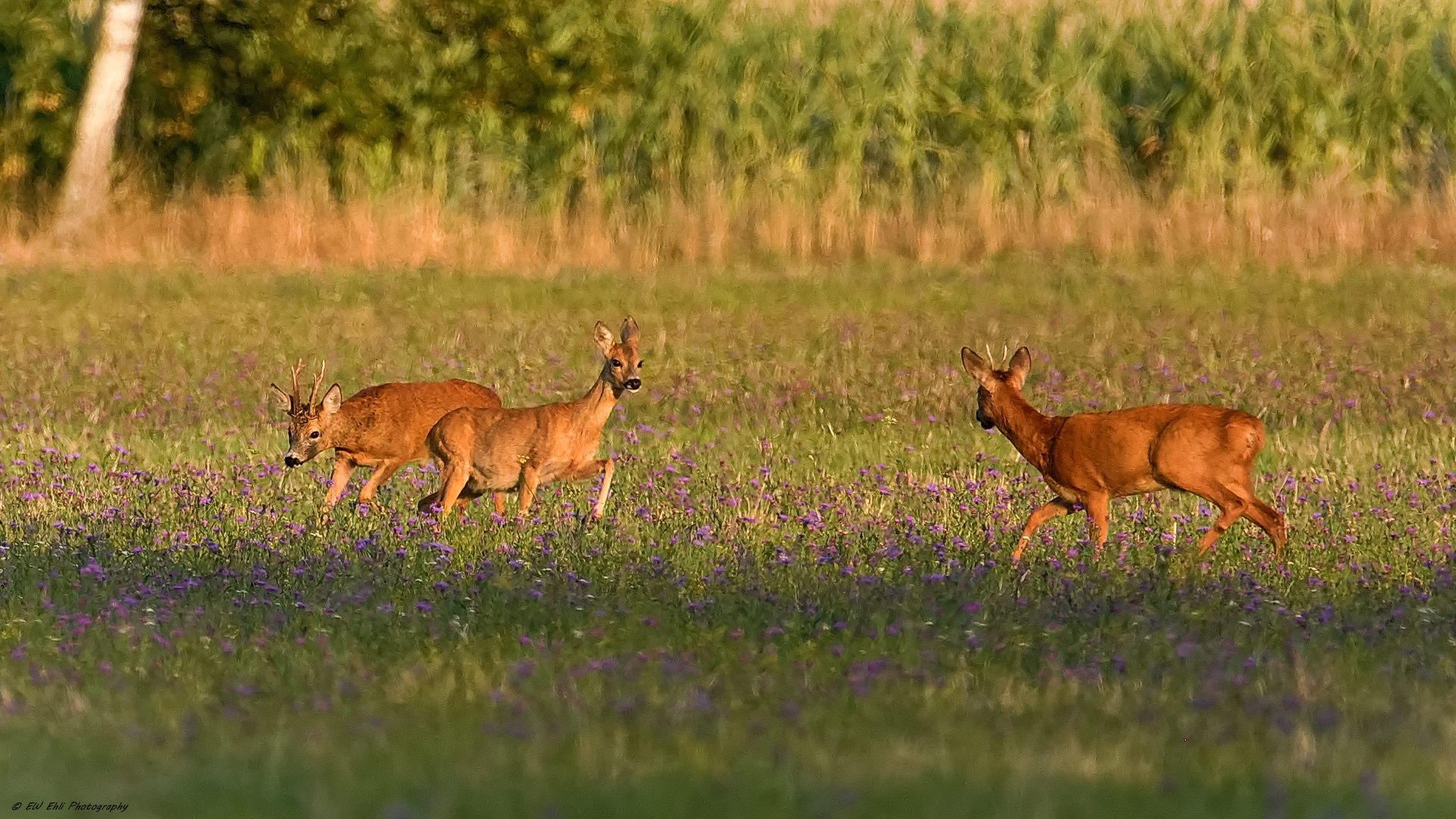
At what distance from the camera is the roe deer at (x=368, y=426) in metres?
12.2

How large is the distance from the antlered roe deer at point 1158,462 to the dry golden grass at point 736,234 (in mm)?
12959

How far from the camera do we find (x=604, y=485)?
11.4 meters

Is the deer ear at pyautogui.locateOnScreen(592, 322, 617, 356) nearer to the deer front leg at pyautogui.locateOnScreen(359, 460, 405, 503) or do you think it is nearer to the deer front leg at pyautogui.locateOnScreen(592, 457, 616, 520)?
the deer front leg at pyautogui.locateOnScreen(592, 457, 616, 520)

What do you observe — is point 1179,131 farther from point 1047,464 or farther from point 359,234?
point 1047,464

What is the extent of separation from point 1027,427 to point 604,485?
5.95ft

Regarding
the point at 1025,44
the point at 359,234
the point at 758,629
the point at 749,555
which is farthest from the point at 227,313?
the point at 758,629

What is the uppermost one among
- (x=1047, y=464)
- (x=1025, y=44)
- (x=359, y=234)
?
(x=1025, y=44)

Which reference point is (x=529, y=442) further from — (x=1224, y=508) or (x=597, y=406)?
(x=1224, y=508)

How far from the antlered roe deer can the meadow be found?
0.18 metres

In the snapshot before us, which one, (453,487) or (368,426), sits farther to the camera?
(368,426)

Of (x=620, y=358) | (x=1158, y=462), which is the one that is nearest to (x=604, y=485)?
(x=620, y=358)

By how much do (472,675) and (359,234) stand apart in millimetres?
17158

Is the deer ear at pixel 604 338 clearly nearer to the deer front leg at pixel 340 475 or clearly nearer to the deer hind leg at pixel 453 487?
the deer hind leg at pixel 453 487

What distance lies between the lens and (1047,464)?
10883 millimetres
